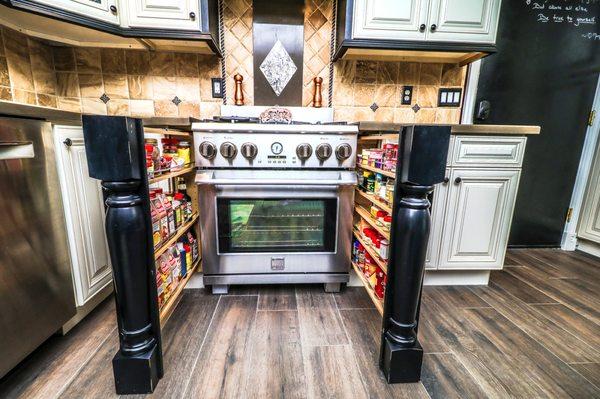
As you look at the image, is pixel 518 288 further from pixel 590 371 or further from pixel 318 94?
pixel 318 94

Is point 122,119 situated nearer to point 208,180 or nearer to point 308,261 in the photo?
point 208,180

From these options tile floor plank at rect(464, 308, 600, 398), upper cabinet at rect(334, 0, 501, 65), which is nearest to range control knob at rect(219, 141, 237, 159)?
upper cabinet at rect(334, 0, 501, 65)

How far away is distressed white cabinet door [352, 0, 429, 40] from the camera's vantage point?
1476 millimetres

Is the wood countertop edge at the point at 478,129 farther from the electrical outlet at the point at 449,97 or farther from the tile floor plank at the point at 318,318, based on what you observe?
the tile floor plank at the point at 318,318

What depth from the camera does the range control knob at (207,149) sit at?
1287 mm

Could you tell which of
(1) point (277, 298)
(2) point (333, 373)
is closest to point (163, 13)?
(1) point (277, 298)

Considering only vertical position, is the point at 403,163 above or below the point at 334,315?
above

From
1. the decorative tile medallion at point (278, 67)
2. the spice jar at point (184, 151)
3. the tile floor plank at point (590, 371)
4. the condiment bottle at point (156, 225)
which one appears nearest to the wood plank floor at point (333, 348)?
the tile floor plank at point (590, 371)

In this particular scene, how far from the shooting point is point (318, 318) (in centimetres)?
130

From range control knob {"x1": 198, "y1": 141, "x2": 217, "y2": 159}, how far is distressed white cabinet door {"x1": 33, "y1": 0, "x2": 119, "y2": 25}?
2.59 feet

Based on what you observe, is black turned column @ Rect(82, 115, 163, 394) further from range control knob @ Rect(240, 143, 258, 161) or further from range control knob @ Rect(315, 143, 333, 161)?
range control knob @ Rect(315, 143, 333, 161)

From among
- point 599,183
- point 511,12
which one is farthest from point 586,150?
point 511,12

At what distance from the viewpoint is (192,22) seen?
1.42 metres

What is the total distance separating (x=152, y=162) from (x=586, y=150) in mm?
2987
